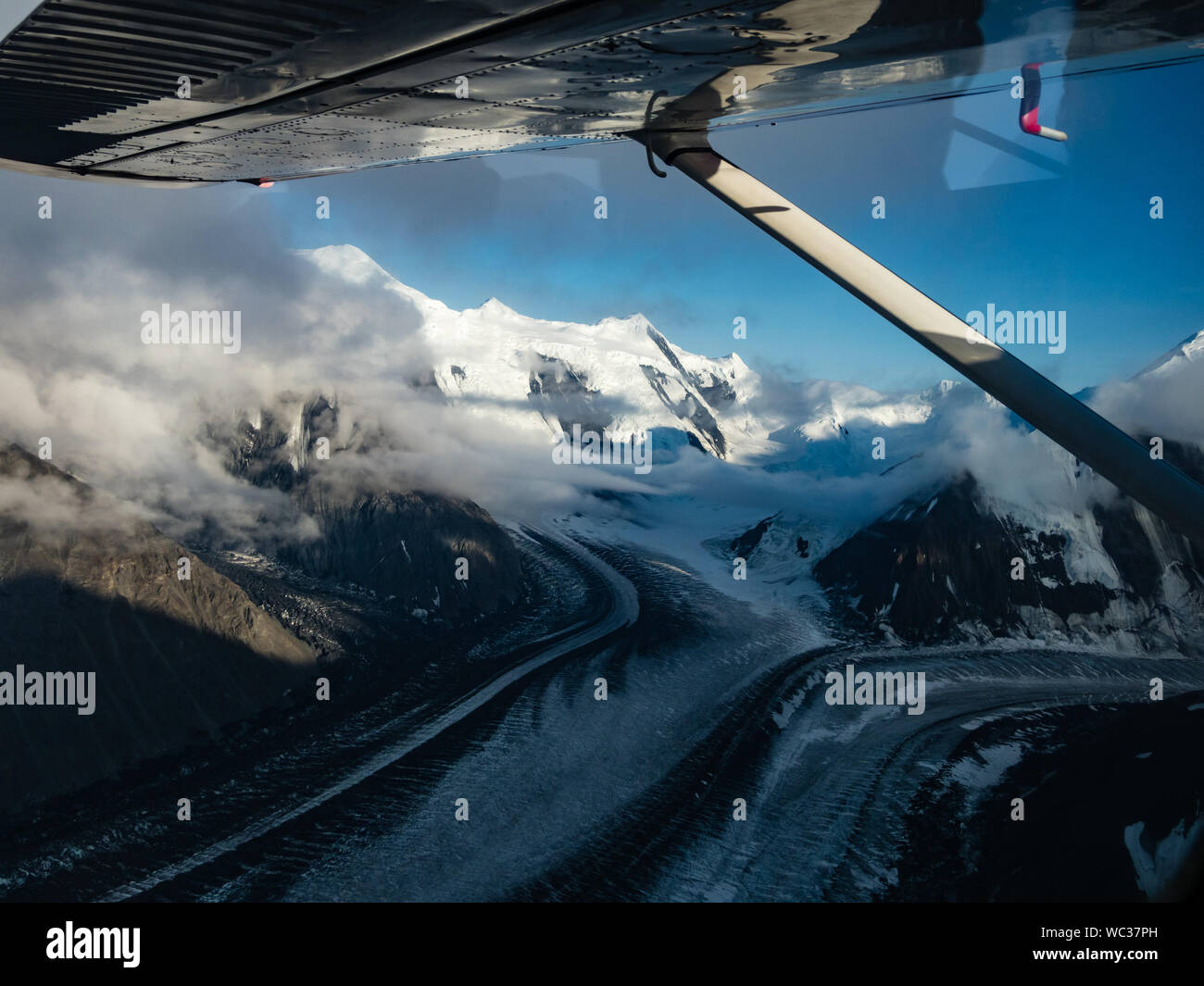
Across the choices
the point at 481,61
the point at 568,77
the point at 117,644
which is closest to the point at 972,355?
the point at 568,77

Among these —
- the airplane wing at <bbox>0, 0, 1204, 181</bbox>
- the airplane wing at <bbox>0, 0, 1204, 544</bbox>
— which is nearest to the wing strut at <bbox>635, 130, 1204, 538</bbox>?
the airplane wing at <bbox>0, 0, 1204, 544</bbox>

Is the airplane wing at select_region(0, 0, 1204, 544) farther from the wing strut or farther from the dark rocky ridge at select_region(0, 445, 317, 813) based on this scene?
the dark rocky ridge at select_region(0, 445, 317, 813)

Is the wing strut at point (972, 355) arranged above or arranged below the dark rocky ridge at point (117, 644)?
above

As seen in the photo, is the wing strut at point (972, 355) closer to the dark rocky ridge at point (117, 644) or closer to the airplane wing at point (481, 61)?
the airplane wing at point (481, 61)

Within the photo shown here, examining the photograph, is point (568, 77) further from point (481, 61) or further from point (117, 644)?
point (117, 644)

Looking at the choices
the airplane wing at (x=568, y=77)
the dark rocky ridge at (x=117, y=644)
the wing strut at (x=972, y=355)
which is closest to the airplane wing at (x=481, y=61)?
the airplane wing at (x=568, y=77)

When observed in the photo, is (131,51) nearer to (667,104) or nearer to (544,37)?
(544,37)
